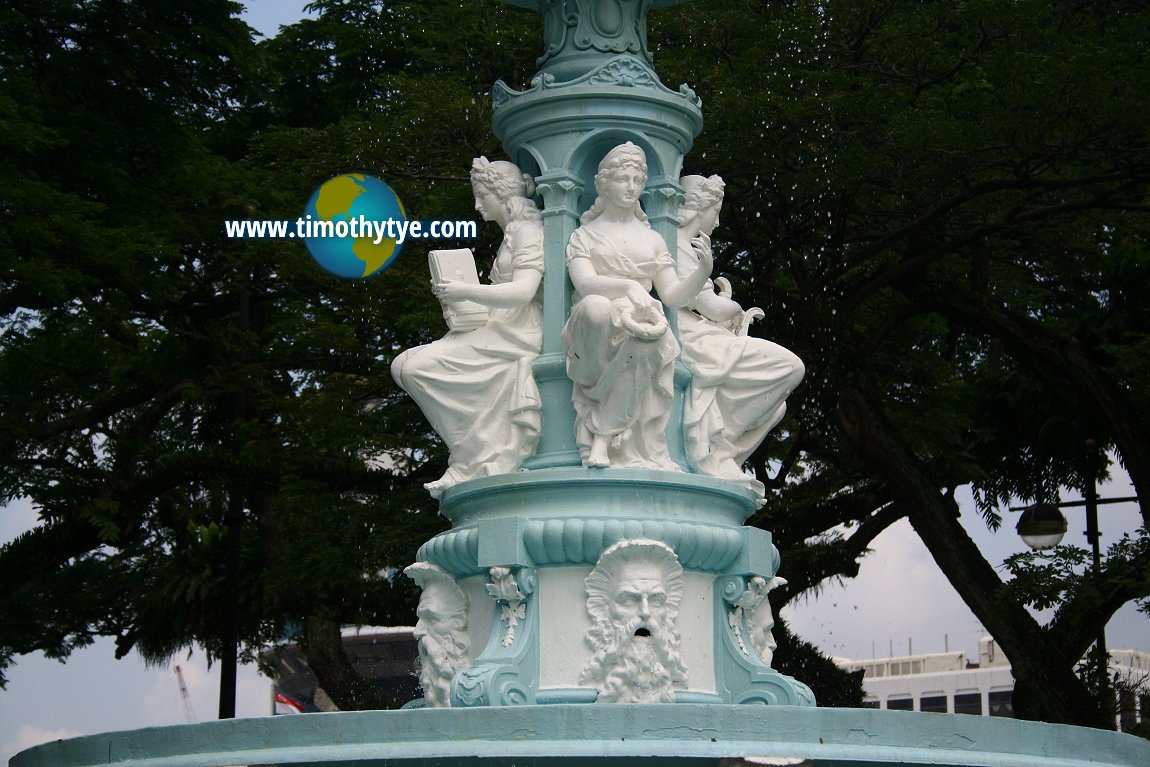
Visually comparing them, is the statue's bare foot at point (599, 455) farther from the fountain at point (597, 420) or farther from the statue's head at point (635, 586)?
the statue's head at point (635, 586)

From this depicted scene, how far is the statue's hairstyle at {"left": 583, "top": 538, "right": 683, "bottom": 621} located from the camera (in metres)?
9.12

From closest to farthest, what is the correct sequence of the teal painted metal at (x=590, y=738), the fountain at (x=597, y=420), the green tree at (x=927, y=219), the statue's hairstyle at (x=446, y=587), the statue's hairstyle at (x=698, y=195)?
the teal painted metal at (x=590, y=738) < the fountain at (x=597, y=420) < the statue's hairstyle at (x=446, y=587) < the statue's hairstyle at (x=698, y=195) < the green tree at (x=927, y=219)

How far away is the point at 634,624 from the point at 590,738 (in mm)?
1810

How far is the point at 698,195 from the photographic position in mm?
10656

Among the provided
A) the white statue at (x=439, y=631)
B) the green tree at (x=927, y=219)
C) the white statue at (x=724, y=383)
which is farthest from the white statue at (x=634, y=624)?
the green tree at (x=927, y=219)

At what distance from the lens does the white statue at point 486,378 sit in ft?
32.4

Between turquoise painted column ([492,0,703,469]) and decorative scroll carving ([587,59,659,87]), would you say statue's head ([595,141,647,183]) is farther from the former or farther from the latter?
decorative scroll carving ([587,59,659,87])

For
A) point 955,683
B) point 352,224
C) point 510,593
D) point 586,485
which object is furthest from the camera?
point 955,683

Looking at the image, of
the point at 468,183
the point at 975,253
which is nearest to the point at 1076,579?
the point at 975,253

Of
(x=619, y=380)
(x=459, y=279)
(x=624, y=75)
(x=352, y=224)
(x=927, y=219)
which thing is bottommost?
(x=619, y=380)

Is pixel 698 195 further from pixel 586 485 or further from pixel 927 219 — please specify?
pixel 927 219

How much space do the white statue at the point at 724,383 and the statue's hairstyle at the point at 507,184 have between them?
95cm

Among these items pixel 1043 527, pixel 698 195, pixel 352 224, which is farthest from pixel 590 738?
pixel 352 224

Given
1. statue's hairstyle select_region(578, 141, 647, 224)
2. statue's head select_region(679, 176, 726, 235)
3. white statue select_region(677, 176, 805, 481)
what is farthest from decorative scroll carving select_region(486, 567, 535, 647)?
statue's head select_region(679, 176, 726, 235)
